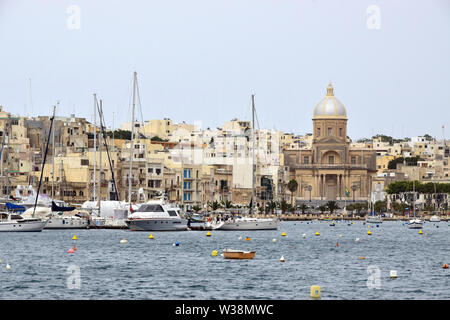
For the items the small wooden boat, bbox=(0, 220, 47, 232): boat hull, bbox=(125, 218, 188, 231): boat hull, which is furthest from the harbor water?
bbox=(125, 218, 188, 231): boat hull

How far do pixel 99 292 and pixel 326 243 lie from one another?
124 ft

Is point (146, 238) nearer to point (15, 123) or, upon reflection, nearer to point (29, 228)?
point (29, 228)

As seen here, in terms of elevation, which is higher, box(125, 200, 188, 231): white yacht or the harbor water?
box(125, 200, 188, 231): white yacht

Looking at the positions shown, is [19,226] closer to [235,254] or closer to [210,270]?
[235,254]

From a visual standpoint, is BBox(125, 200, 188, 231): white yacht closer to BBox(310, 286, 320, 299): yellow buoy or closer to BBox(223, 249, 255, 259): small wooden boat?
BBox(223, 249, 255, 259): small wooden boat

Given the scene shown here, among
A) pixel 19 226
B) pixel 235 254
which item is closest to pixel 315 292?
pixel 235 254

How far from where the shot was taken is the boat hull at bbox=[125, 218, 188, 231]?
3361 inches

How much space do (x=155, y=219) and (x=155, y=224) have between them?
0.40 metres

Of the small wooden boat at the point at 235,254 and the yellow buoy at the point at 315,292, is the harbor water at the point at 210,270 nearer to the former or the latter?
the yellow buoy at the point at 315,292

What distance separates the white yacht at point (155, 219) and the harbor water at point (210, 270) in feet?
28.6

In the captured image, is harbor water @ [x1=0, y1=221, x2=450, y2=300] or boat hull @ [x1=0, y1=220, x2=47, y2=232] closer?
harbor water @ [x1=0, y1=221, x2=450, y2=300]

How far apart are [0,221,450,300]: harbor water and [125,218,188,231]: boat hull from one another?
8657 millimetres

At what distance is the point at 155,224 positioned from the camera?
8538 cm
